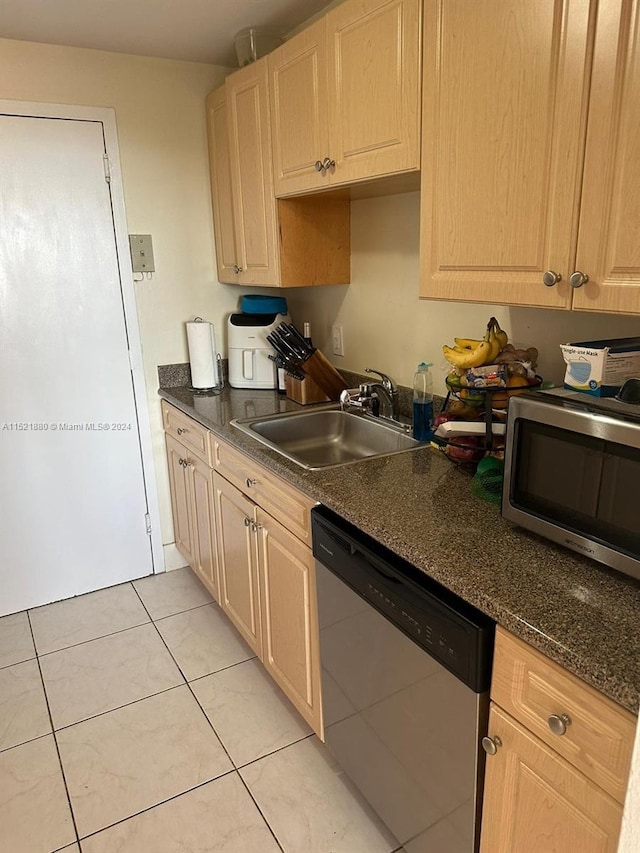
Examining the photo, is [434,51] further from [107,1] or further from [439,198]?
[107,1]

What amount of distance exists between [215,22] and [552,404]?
1.90 metres

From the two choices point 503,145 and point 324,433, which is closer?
point 503,145

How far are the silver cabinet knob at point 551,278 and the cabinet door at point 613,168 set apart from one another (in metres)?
0.06

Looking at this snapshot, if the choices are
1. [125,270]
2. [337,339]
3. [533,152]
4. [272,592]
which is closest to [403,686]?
[272,592]

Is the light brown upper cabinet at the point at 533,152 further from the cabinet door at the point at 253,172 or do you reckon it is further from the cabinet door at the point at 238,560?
the cabinet door at the point at 238,560

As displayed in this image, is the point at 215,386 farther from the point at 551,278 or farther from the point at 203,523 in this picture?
the point at 551,278

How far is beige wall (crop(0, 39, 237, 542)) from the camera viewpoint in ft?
7.56

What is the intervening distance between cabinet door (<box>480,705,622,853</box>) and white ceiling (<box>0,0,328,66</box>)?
7.25ft

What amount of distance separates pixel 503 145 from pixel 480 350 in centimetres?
50

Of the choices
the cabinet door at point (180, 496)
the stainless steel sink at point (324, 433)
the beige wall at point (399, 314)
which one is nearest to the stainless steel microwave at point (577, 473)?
the beige wall at point (399, 314)

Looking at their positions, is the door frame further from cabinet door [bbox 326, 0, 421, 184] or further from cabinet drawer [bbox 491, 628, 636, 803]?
cabinet drawer [bbox 491, 628, 636, 803]

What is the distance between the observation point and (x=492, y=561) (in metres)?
1.12

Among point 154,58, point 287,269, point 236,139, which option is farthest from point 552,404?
point 154,58

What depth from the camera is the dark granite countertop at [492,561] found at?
88 centimetres
